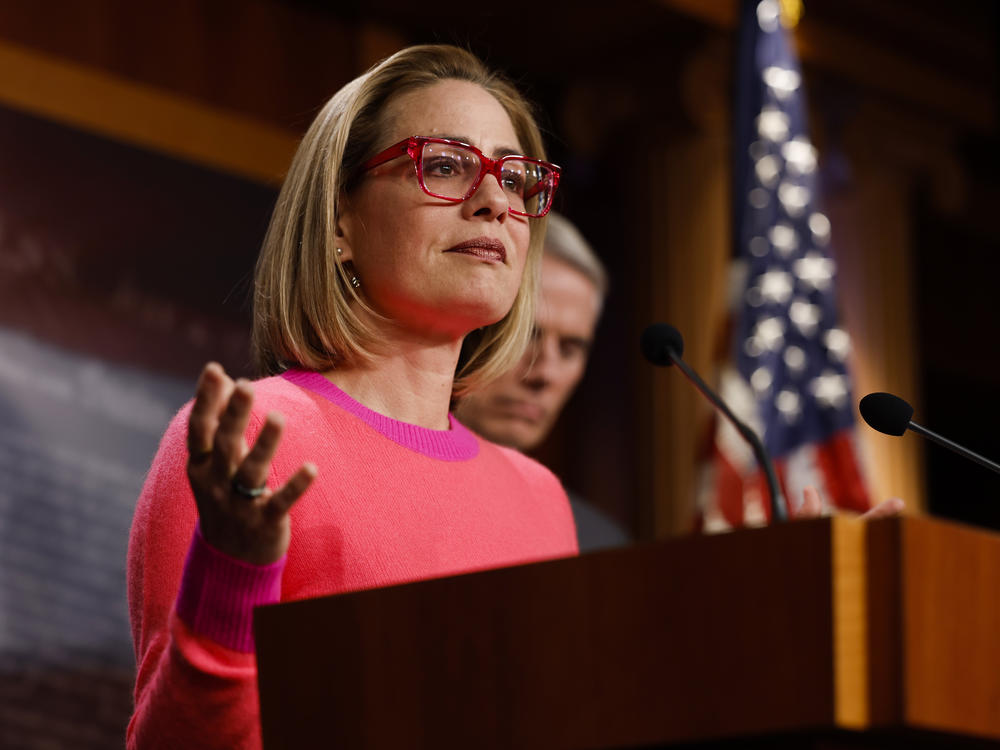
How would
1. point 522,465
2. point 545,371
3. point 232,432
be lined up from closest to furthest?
point 232,432
point 522,465
point 545,371

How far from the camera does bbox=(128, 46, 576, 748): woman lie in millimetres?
1589

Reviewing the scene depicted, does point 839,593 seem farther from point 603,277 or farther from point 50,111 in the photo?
point 50,111

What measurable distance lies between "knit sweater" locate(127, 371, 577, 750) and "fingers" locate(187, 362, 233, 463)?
112 millimetres

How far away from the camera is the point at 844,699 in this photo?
1.01m

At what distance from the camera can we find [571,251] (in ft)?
11.8

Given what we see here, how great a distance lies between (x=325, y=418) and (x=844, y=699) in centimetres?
86

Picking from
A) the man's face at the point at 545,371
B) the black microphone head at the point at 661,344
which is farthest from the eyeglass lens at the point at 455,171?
the man's face at the point at 545,371

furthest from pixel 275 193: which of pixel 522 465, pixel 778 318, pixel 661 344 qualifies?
pixel 661 344

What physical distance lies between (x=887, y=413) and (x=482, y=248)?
0.54 m

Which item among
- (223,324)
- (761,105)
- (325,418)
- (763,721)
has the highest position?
(761,105)

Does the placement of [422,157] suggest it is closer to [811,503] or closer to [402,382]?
[402,382]

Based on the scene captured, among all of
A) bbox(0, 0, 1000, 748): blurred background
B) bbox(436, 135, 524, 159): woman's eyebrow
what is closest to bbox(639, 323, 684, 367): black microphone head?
bbox(436, 135, 524, 159): woman's eyebrow

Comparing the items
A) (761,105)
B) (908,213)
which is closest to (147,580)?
(761,105)

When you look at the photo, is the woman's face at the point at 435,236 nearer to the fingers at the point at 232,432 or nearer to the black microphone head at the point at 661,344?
the black microphone head at the point at 661,344
